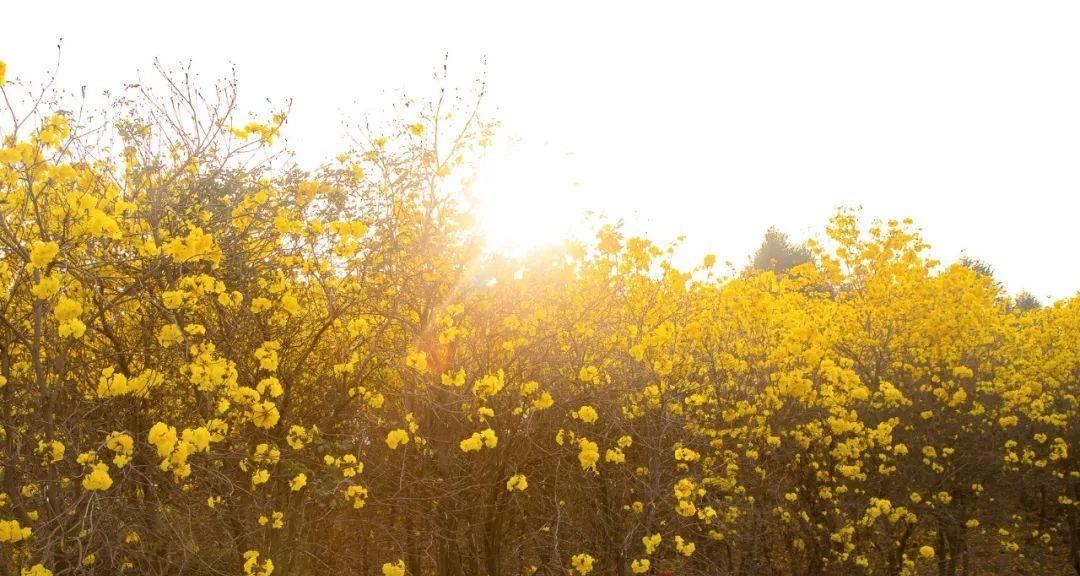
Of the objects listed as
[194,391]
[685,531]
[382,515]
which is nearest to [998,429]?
[685,531]

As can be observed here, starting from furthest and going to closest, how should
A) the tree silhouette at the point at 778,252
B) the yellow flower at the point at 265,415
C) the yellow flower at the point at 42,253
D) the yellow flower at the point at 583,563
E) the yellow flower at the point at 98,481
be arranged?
the tree silhouette at the point at 778,252 < the yellow flower at the point at 583,563 < the yellow flower at the point at 265,415 < the yellow flower at the point at 98,481 < the yellow flower at the point at 42,253

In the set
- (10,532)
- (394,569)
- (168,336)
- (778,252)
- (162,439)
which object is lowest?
(394,569)

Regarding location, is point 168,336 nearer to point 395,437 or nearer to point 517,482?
point 395,437

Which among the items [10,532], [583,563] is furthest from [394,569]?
[10,532]

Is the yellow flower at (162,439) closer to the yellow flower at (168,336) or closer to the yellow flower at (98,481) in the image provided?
the yellow flower at (98,481)

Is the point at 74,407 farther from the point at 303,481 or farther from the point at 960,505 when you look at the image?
the point at 960,505

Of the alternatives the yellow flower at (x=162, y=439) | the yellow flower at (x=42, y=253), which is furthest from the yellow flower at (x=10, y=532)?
the yellow flower at (x=42, y=253)

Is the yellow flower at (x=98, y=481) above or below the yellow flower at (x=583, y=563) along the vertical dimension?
above

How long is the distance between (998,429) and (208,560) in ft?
25.7

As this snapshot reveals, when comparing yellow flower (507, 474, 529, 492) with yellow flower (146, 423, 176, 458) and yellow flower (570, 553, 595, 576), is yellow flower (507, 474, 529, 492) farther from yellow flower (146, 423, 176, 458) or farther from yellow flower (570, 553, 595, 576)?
yellow flower (146, 423, 176, 458)

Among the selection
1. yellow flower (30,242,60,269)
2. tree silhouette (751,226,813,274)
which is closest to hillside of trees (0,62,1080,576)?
yellow flower (30,242,60,269)

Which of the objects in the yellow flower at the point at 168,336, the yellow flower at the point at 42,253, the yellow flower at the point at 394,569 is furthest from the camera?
the yellow flower at the point at 394,569

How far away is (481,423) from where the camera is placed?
477 cm

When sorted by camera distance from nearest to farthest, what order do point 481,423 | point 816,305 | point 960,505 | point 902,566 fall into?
1. point 481,423
2. point 902,566
3. point 960,505
4. point 816,305
